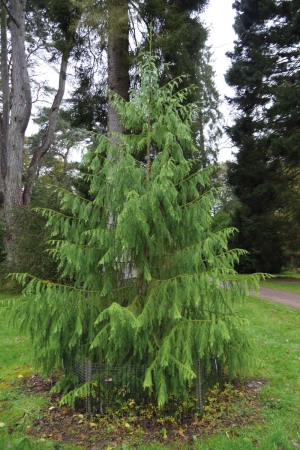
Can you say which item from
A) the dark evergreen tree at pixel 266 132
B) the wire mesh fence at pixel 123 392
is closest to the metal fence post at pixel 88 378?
the wire mesh fence at pixel 123 392

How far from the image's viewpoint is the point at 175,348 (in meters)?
3.21

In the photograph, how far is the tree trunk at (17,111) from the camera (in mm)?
12953

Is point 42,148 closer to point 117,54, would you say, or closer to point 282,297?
point 117,54

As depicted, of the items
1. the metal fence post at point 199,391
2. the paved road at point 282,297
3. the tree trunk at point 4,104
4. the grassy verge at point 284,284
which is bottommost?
the metal fence post at point 199,391

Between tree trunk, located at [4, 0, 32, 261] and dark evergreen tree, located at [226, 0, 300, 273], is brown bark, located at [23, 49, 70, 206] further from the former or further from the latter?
dark evergreen tree, located at [226, 0, 300, 273]

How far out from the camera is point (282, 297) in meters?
12.3

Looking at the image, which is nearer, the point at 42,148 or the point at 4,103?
the point at 42,148

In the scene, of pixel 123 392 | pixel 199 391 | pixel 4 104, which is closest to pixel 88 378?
pixel 123 392

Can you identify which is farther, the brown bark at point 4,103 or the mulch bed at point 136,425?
the brown bark at point 4,103

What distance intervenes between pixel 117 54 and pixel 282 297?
9.25m

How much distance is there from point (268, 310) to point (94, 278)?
726cm

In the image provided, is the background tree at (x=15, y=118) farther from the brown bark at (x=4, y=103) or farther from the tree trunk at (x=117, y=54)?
the tree trunk at (x=117, y=54)

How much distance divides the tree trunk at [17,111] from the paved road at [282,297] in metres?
9.29

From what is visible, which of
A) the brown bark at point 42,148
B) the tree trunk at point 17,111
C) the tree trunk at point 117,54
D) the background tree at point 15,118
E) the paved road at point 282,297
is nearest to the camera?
the tree trunk at point 117,54
